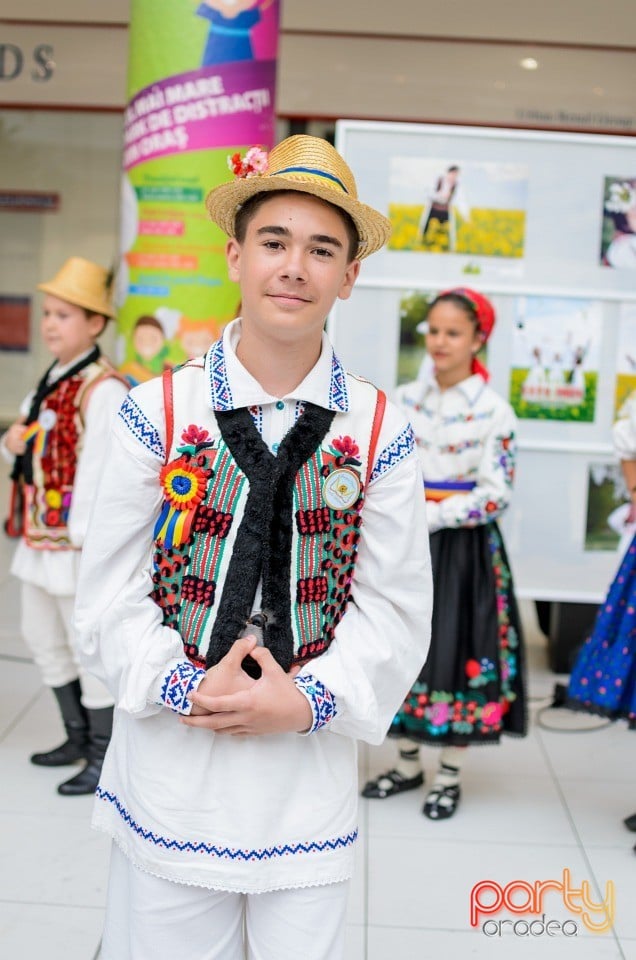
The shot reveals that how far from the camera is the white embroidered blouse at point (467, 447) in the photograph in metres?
3.30

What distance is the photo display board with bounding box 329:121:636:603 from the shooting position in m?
4.45

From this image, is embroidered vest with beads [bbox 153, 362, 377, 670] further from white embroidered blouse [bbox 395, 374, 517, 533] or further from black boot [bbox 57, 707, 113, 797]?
black boot [bbox 57, 707, 113, 797]

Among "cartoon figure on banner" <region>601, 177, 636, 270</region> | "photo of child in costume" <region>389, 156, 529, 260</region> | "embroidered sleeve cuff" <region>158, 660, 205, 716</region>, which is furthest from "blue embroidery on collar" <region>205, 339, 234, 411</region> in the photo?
"cartoon figure on banner" <region>601, 177, 636, 270</region>

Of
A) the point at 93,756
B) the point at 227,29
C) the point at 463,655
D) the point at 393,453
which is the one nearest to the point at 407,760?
the point at 463,655

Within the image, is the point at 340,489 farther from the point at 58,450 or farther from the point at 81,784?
the point at 81,784

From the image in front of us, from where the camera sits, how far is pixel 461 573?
339 cm

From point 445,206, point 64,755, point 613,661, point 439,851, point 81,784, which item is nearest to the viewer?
point 439,851

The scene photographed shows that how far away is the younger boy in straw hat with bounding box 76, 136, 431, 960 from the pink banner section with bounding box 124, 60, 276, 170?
2713 mm

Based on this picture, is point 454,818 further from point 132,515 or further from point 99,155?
point 99,155

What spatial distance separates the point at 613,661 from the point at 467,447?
28.9 inches

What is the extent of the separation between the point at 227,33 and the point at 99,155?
487cm

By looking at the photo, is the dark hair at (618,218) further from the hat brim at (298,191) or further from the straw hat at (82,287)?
the hat brim at (298,191)

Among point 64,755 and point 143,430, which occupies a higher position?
point 143,430

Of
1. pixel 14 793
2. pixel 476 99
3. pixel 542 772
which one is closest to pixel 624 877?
pixel 542 772
